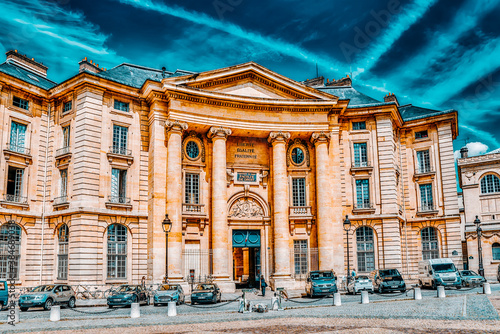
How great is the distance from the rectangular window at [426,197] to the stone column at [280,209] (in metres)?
13.5

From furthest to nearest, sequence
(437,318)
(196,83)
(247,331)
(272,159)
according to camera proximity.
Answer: (272,159) → (196,83) → (437,318) → (247,331)

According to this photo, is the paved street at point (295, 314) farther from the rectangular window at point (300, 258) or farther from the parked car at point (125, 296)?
the rectangular window at point (300, 258)

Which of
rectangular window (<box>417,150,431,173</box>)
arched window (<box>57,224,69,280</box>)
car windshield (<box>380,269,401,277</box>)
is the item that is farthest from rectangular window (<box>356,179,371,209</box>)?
arched window (<box>57,224,69,280</box>)

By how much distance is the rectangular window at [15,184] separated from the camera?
3534cm

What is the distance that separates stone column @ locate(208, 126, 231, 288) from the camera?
37.9m

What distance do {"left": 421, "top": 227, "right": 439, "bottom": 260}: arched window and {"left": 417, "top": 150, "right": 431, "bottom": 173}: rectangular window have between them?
526 centimetres

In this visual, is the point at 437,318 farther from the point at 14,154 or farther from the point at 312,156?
the point at 14,154

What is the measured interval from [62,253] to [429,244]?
98.8 ft

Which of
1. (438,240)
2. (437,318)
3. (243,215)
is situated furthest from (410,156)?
(437,318)

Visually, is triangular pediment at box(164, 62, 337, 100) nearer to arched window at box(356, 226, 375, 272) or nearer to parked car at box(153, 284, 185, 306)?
arched window at box(356, 226, 375, 272)

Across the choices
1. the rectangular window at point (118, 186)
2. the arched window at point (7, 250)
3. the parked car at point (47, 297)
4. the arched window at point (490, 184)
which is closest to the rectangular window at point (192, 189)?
the rectangular window at point (118, 186)

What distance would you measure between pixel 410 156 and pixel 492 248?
12432mm

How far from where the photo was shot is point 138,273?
37.1 m

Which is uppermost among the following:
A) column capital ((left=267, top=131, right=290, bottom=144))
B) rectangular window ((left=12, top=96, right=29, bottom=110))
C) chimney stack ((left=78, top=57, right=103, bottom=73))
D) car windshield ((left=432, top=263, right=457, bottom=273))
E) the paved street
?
chimney stack ((left=78, top=57, right=103, bottom=73))
